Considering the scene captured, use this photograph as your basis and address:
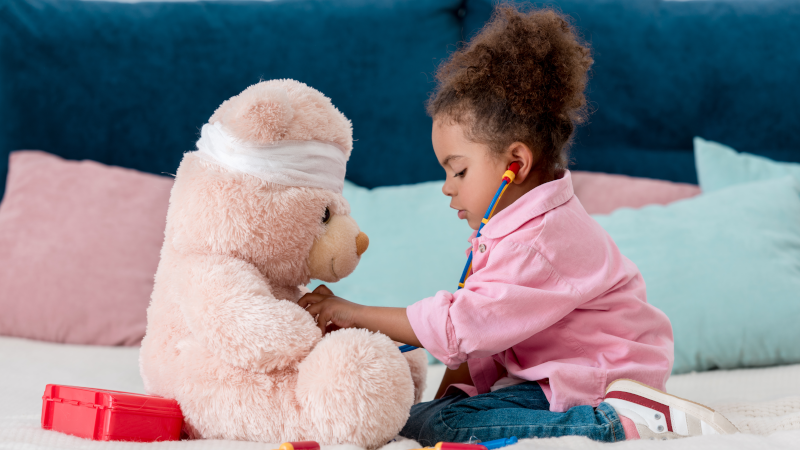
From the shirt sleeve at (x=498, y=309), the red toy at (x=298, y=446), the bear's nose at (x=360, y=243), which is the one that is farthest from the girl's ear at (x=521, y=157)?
the red toy at (x=298, y=446)

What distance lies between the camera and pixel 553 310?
2.65ft

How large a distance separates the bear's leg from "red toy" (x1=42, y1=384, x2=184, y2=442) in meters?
0.16

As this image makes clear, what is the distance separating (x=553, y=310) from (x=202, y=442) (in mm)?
451

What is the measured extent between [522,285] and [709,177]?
1.05 m

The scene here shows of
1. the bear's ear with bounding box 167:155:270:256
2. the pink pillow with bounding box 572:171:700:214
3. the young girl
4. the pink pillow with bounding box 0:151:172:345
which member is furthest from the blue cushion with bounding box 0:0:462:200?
the bear's ear with bounding box 167:155:270:256

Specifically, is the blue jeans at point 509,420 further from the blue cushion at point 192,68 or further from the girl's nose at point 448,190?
the blue cushion at point 192,68

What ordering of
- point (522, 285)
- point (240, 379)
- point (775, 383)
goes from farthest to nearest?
point (775, 383), point (522, 285), point (240, 379)

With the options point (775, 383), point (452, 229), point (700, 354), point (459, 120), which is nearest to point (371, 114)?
point (452, 229)

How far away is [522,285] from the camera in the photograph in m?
0.81

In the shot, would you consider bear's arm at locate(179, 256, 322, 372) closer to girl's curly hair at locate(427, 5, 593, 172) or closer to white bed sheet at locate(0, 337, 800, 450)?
white bed sheet at locate(0, 337, 800, 450)

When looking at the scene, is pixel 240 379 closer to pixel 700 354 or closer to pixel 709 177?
pixel 700 354

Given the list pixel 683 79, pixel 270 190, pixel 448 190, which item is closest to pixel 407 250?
pixel 448 190

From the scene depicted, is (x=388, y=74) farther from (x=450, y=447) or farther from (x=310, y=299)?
(x=450, y=447)

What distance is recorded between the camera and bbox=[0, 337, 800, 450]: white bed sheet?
0.66m
